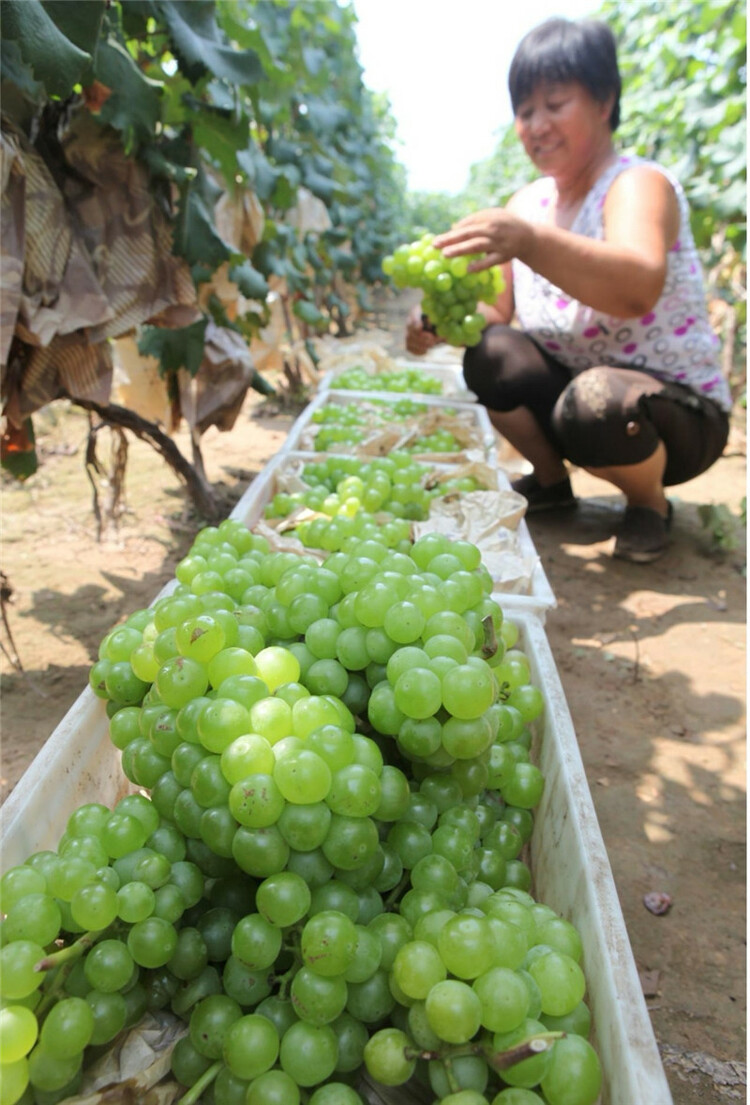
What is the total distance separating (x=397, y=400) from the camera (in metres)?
3.39

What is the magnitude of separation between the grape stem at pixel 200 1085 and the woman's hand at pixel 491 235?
7.32 feet

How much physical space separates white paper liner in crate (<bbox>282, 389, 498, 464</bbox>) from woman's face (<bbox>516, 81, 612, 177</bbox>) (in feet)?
3.39

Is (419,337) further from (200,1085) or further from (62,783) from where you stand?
(200,1085)

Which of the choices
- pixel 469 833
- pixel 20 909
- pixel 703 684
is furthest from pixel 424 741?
pixel 703 684

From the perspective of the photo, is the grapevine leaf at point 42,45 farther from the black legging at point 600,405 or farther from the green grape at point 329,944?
the black legging at point 600,405

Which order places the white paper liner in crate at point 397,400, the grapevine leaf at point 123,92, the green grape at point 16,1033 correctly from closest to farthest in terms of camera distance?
the green grape at point 16,1033 → the grapevine leaf at point 123,92 → the white paper liner in crate at point 397,400

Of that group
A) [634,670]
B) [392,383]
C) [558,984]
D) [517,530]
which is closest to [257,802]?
[558,984]

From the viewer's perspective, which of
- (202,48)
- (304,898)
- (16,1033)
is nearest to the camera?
(16,1033)

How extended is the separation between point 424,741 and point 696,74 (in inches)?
233

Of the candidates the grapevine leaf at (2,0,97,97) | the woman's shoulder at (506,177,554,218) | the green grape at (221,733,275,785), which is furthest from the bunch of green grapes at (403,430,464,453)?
the green grape at (221,733,275,785)

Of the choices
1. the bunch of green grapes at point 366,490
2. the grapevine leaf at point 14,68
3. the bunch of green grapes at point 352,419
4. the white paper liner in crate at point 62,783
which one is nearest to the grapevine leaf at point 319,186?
the bunch of green grapes at point 352,419

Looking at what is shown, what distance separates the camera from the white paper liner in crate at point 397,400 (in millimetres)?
2825

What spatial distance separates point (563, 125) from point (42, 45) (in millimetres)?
1915

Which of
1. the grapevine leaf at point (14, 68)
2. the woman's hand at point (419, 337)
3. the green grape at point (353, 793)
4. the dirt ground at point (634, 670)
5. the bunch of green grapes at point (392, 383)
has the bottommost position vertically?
the dirt ground at point (634, 670)
